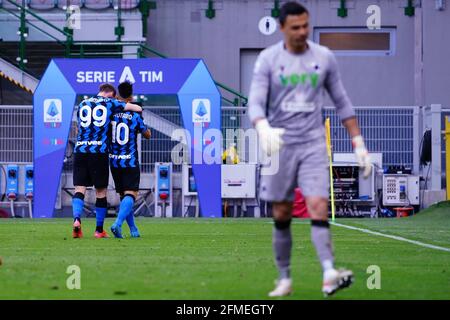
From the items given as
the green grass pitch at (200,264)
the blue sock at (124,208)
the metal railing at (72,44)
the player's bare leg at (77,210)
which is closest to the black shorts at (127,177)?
the blue sock at (124,208)

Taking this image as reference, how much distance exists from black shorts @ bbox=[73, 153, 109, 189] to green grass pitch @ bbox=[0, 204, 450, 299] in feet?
2.52

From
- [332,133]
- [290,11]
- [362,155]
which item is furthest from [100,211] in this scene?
[332,133]

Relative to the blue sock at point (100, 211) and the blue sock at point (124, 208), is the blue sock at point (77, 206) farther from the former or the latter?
the blue sock at point (124, 208)

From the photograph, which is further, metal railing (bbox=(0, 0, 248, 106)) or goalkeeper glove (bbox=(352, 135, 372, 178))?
metal railing (bbox=(0, 0, 248, 106))

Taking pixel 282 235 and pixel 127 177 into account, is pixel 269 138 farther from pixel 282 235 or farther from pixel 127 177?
pixel 127 177

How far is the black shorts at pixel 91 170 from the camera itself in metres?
16.4

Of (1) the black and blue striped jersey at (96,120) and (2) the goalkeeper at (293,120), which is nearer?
(2) the goalkeeper at (293,120)

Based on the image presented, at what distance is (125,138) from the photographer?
1625cm

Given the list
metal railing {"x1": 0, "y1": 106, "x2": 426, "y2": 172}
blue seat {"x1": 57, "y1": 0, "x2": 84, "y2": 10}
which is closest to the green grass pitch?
metal railing {"x1": 0, "y1": 106, "x2": 426, "y2": 172}

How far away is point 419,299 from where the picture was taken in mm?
8453

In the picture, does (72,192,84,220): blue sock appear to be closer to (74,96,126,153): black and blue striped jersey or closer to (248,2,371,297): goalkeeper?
(74,96,126,153): black and blue striped jersey

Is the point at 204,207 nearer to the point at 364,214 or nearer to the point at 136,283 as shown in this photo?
the point at 364,214

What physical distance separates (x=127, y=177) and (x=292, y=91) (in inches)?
297

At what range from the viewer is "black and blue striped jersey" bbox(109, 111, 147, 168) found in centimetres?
1620
